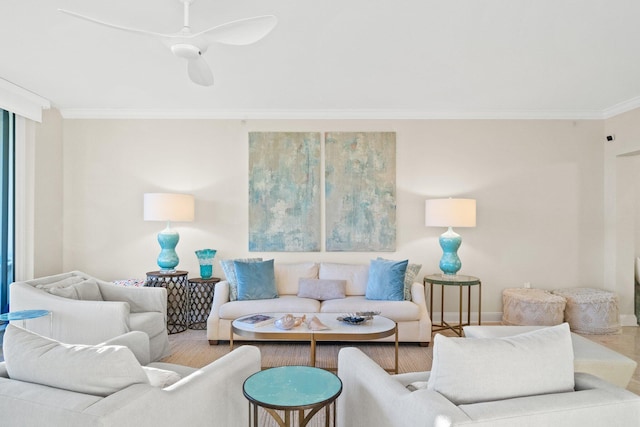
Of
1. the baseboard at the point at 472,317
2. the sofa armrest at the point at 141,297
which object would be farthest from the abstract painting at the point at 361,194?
the sofa armrest at the point at 141,297

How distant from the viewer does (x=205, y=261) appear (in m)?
4.70

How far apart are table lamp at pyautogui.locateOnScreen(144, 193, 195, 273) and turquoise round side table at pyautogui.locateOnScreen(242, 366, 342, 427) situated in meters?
2.92

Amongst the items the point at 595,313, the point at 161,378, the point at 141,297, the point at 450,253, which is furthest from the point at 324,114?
the point at 595,313

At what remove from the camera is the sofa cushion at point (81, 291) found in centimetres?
335

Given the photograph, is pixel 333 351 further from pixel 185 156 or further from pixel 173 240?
pixel 185 156

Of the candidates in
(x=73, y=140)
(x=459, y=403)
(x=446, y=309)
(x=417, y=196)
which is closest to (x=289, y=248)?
(x=417, y=196)

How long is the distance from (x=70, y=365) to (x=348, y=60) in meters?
2.93

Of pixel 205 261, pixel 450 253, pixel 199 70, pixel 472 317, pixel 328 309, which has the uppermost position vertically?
pixel 199 70

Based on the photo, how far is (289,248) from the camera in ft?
15.9

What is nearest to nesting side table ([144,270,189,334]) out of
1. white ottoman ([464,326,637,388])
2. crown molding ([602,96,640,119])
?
white ottoman ([464,326,637,388])

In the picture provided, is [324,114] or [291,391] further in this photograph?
[324,114]

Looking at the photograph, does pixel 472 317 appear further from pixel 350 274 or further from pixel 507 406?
pixel 507 406

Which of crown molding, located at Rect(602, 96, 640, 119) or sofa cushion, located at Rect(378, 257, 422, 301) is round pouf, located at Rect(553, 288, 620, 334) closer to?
sofa cushion, located at Rect(378, 257, 422, 301)

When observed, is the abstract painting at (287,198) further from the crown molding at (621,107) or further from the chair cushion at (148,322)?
the crown molding at (621,107)
